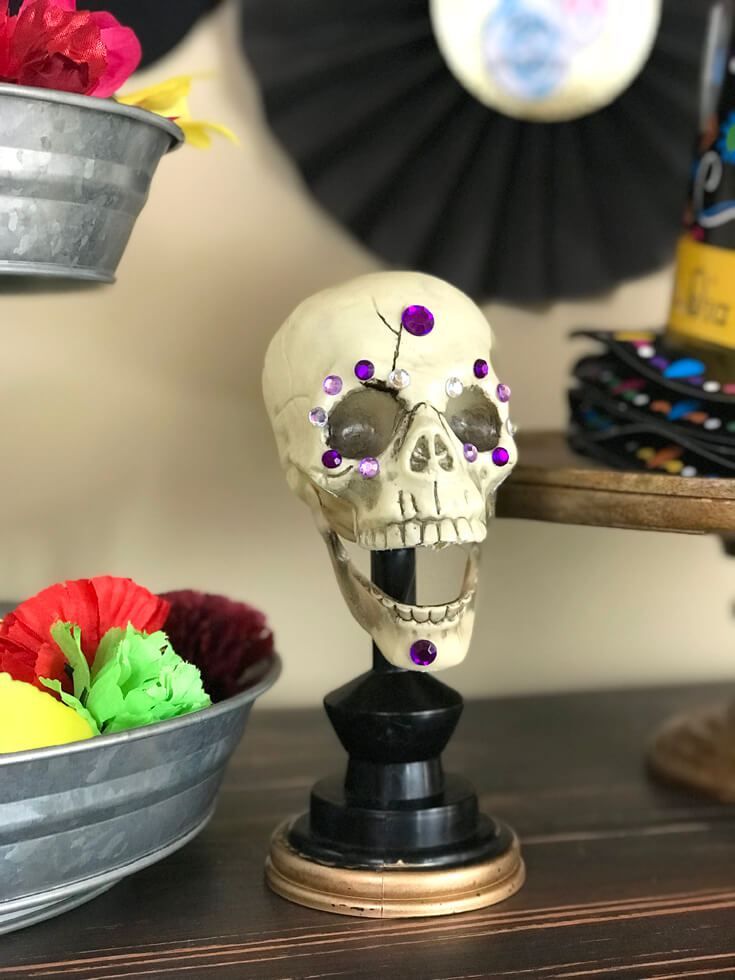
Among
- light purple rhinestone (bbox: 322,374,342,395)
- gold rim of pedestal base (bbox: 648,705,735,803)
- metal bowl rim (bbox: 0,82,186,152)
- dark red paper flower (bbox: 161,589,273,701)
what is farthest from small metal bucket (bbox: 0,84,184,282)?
gold rim of pedestal base (bbox: 648,705,735,803)

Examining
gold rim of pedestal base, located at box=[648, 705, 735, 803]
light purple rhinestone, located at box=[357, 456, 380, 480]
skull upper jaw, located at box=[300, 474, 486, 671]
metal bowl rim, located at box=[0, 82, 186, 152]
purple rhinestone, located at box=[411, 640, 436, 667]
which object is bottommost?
gold rim of pedestal base, located at box=[648, 705, 735, 803]

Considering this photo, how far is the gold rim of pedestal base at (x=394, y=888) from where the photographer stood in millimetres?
612

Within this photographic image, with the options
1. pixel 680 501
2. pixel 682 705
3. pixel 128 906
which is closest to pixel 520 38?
pixel 680 501

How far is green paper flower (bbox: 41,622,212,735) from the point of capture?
0.56 meters

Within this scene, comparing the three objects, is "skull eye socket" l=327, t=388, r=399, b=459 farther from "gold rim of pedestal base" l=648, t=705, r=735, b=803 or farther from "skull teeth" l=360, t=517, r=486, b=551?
"gold rim of pedestal base" l=648, t=705, r=735, b=803

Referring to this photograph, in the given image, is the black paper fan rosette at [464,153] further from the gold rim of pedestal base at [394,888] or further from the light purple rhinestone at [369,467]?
the gold rim of pedestal base at [394,888]

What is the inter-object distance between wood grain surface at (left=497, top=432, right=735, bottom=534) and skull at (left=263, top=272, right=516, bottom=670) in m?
0.07

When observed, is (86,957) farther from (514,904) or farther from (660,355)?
(660,355)

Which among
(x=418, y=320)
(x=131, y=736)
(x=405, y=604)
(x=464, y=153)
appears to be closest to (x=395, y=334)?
(x=418, y=320)

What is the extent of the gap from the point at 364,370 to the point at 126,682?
0.20 m

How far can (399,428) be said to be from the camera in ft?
2.04

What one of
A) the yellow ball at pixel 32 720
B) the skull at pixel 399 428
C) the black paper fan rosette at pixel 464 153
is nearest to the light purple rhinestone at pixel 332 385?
the skull at pixel 399 428

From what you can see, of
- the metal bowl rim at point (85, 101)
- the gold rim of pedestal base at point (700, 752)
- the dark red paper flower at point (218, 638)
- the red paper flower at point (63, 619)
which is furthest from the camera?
the gold rim of pedestal base at point (700, 752)

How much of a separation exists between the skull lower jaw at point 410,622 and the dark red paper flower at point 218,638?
0.30ft
